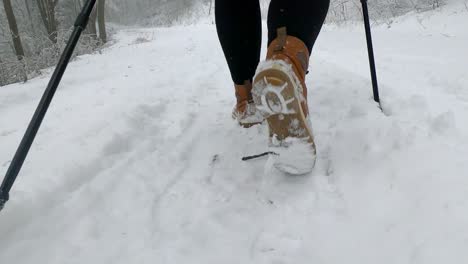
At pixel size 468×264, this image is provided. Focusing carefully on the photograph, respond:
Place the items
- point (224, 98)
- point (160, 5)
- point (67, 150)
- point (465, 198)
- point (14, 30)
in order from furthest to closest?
point (160, 5) < point (14, 30) < point (224, 98) < point (67, 150) < point (465, 198)

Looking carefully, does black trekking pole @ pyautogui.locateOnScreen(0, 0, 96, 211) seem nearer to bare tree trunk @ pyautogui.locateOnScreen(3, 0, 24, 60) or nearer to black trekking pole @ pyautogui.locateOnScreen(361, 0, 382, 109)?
black trekking pole @ pyautogui.locateOnScreen(361, 0, 382, 109)

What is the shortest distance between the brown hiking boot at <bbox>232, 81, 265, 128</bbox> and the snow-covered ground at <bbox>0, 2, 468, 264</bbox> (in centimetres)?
9

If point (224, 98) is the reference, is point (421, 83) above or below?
above

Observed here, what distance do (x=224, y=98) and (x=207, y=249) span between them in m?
1.27

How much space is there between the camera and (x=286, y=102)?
1042 millimetres

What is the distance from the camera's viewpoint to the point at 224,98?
2133 millimetres

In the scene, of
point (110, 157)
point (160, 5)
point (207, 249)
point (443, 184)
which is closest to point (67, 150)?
point (110, 157)

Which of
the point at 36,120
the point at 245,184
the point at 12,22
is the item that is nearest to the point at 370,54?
the point at 245,184

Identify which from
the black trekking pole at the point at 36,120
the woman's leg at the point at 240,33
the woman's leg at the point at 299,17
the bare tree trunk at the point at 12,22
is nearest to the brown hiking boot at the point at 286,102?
the woman's leg at the point at 299,17

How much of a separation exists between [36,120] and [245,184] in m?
0.67

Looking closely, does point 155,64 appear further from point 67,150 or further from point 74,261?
point 74,261

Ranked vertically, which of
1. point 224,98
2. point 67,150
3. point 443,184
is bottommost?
point 224,98

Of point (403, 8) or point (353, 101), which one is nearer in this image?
point (353, 101)

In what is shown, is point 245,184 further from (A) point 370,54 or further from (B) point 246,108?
(A) point 370,54
